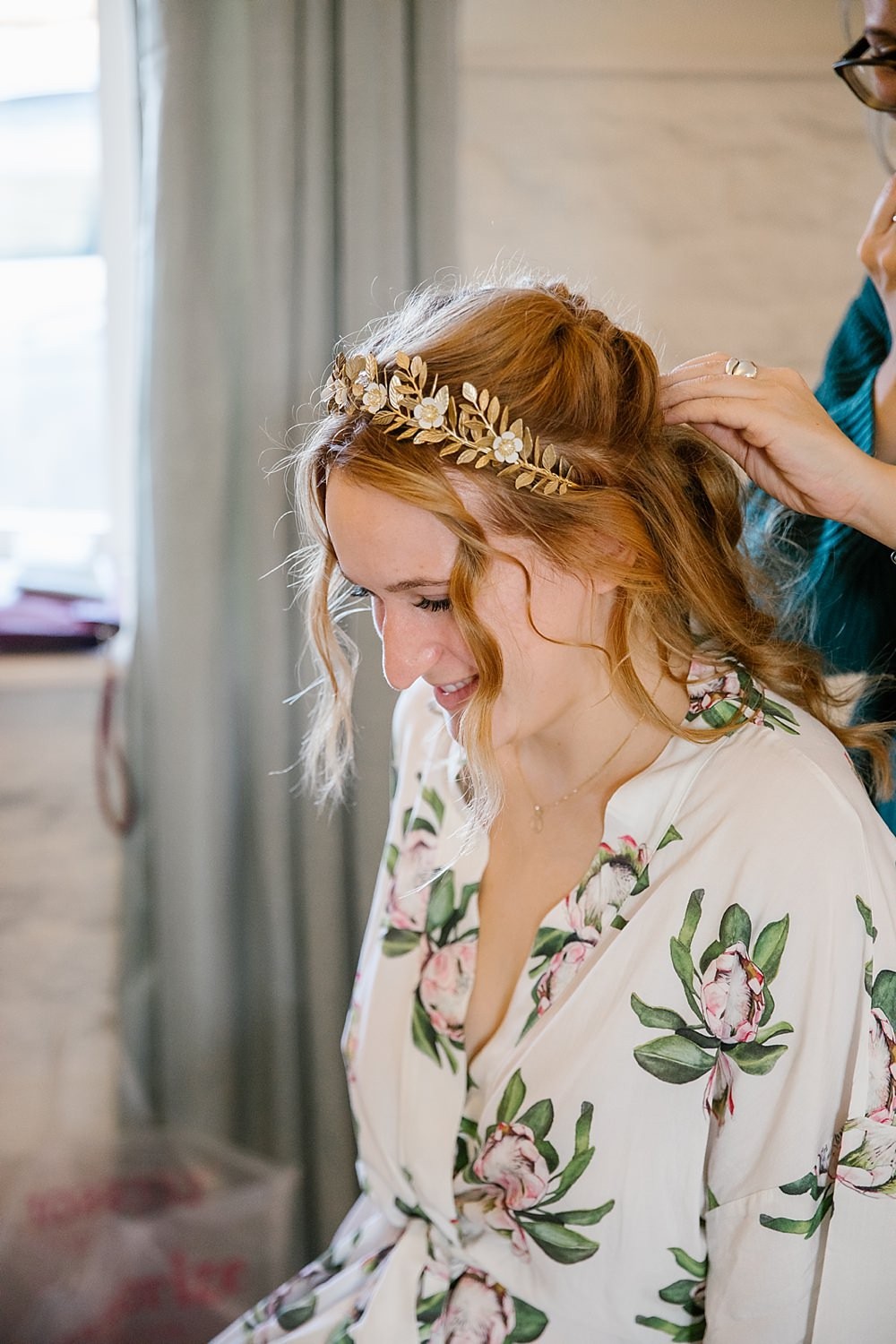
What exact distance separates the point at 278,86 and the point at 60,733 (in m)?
0.99

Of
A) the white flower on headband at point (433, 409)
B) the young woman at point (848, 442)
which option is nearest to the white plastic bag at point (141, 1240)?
the young woman at point (848, 442)

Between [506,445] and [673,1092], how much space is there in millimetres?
570

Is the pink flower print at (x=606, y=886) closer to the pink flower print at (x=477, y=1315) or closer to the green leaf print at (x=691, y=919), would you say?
the green leaf print at (x=691, y=919)

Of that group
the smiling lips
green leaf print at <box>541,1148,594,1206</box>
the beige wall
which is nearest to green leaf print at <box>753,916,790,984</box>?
green leaf print at <box>541,1148,594,1206</box>

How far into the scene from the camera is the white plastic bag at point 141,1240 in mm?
1685

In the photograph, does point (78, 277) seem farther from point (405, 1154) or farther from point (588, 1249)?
point (588, 1249)

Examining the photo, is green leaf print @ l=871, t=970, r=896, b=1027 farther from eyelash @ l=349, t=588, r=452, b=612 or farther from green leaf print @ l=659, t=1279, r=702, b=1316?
eyelash @ l=349, t=588, r=452, b=612

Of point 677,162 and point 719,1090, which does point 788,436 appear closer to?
point 719,1090

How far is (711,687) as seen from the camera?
108cm

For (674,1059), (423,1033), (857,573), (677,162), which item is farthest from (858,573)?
(677,162)

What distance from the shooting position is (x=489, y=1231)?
1.10 meters

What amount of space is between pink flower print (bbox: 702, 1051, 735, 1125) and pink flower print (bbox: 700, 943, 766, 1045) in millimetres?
25

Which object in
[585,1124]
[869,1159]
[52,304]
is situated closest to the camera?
[869,1159]

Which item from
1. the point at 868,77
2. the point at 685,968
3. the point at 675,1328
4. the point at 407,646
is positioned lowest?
the point at 675,1328
